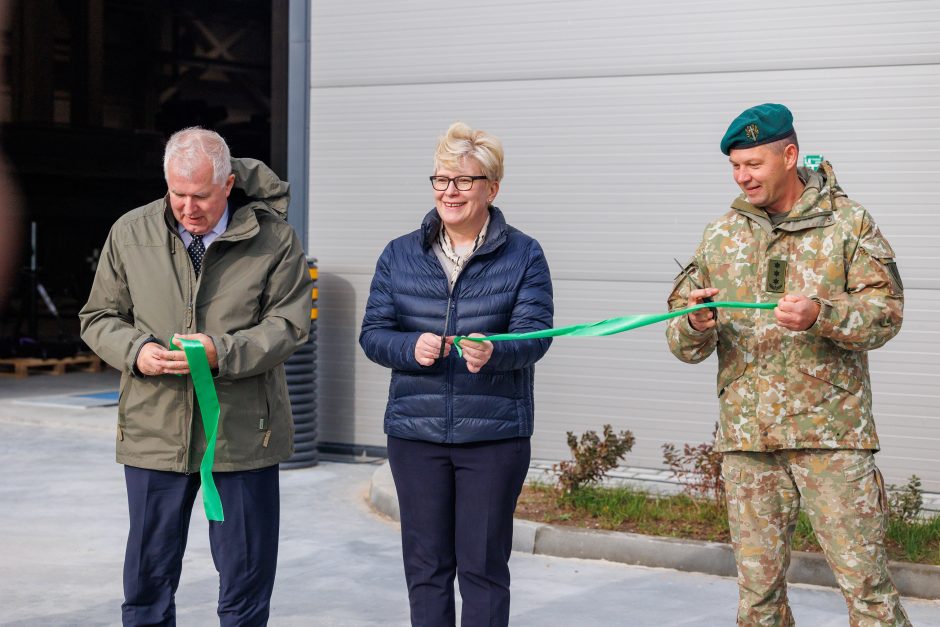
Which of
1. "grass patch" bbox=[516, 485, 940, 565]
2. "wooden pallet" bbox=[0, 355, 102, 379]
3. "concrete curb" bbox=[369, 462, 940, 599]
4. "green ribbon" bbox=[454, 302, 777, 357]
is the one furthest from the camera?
"wooden pallet" bbox=[0, 355, 102, 379]

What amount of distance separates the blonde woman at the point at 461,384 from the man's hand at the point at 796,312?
826 mm

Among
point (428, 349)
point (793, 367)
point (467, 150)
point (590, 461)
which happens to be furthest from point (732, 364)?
point (590, 461)

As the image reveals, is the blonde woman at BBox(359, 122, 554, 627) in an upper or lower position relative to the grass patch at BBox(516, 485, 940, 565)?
upper

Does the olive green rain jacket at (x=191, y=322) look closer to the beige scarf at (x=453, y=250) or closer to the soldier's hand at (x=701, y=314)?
the beige scarf at (x=453, y=250)

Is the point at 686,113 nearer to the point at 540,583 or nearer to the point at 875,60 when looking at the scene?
the point at 875,60

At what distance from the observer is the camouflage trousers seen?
3.69 m

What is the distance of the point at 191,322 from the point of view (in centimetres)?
396

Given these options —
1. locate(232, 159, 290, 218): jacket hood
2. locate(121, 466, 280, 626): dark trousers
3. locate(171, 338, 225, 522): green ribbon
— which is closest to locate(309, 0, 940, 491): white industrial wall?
locate(232, 159, 290, 218): jacket hood

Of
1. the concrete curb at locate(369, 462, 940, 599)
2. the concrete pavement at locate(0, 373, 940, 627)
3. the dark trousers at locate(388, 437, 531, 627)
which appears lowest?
the concrete pavement at locate(0, 373, 940, 627)

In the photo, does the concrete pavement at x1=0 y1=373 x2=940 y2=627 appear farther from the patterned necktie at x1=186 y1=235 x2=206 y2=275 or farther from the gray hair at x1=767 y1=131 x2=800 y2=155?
the gray hair at x1=767 y1=131 x2=800 y2=155

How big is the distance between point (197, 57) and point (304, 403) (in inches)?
685

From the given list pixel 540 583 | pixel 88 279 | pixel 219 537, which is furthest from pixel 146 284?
pixel 88 279

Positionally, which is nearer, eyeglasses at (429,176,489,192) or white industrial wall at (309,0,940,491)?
eyeglasses at (429,176,489,192)

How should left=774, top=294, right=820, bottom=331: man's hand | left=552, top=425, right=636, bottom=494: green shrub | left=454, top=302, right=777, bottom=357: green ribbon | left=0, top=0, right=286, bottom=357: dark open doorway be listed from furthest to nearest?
1. left=0, top=0, right=286, bottom=357: dark open doorway
2. left=552, top=425, right=636, bottom=494: green shrub
3. left=454, top=302, right=777, bottom=357: green ribbon
4. left=774, top=294, right=820, bottom=331: man's hand
